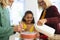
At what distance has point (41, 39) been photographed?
97 centimetres

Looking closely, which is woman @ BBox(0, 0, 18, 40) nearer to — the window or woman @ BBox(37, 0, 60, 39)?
woman @ BBox(37, 0, 60, 39)

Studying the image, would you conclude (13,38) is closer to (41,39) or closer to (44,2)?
(41,39)

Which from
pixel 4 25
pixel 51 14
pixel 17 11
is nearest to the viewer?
pixel 4 25

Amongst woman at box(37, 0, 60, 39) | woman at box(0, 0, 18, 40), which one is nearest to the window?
woman at box(37, 0, 60, 39)

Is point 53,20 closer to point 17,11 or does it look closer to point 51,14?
point 51,14

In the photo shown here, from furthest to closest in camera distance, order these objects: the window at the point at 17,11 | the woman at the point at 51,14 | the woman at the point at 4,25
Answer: the window at the point at 17,11, the woman at the point at 51,14, the woman at the point at 4,25

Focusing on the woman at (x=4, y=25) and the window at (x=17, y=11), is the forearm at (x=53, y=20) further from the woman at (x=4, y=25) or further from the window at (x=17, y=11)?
the window at (x=17, y=11)

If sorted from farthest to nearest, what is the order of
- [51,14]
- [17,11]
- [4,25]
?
[17,11], [51,14], [4,25]

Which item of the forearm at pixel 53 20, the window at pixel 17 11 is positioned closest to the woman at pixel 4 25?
the forearm at pixel 53 20

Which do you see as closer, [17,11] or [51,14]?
[51,14]

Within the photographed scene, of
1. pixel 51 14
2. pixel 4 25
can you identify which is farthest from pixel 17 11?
pixel 4 25

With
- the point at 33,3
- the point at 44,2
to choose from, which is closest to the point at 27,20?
the point at 44,2

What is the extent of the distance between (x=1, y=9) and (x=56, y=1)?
39.1 inches

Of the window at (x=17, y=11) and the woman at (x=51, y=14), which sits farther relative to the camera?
the window at (x=17, y=11)
